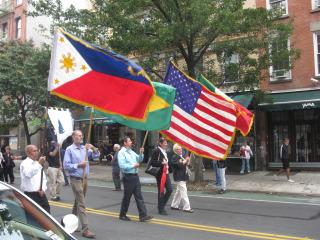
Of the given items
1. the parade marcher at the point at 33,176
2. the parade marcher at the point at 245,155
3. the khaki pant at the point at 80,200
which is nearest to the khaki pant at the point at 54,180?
the khaki pant at the point at 80,200

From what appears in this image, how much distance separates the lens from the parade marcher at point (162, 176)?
36.1 ft

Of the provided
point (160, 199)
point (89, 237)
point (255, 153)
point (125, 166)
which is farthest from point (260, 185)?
point (89, 237)

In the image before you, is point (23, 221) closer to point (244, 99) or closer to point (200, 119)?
point (200, 119)

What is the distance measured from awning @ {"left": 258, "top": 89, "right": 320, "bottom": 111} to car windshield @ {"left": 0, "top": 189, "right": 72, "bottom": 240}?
17.1 metres

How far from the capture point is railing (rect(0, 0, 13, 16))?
4094cm

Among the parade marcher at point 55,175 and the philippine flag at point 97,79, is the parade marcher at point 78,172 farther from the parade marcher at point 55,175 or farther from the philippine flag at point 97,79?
the parade marcher at point 55,175

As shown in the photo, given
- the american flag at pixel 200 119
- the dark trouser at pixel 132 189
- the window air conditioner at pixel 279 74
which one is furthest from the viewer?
the window air conditioner at pixel 279 74

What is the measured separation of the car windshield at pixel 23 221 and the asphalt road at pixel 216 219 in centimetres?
447

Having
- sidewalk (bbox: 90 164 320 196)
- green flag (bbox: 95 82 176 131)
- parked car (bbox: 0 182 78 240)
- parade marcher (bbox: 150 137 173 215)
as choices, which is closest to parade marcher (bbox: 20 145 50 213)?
green flag (bbox: 95 82 176 131)

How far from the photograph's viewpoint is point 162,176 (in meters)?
11.1

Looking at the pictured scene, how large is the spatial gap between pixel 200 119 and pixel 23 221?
7.17 meters

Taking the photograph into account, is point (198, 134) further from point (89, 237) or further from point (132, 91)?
point (89, 237)

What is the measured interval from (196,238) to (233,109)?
351 cm

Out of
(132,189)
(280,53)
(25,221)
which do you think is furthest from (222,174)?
(25,221)
